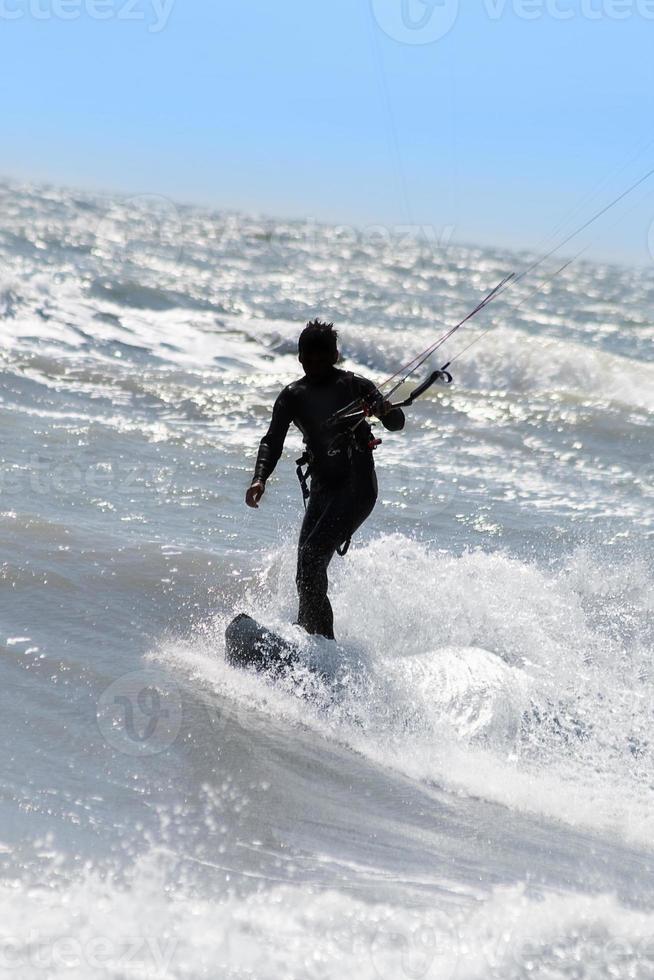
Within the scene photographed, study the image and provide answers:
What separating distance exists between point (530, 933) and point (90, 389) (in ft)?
37.8

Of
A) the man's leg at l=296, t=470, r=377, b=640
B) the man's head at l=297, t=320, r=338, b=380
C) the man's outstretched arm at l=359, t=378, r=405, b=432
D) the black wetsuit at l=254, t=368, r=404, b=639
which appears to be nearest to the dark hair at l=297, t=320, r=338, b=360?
the man's head at l=297, t=320, r=338, b=380

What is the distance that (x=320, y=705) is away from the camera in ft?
18.2

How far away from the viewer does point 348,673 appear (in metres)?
5.78

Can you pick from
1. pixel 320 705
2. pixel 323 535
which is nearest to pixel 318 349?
pixel 323 535

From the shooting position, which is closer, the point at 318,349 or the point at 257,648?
the point at 257,648

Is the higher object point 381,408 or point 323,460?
point 381,408

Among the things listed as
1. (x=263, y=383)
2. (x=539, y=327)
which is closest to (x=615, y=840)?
(x=263, y=383)

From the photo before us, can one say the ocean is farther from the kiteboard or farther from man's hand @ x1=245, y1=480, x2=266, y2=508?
man's hand @ x1=245, y1=480, x2=266, y2=508

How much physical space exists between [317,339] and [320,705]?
1881 mm

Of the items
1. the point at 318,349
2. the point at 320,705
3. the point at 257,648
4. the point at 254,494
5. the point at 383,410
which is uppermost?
the point at 318,349

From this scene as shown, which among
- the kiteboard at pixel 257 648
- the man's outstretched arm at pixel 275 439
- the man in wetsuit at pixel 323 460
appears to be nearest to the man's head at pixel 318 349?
the man in wetsuit at pixel 323 460

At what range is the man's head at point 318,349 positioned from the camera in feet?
19.4

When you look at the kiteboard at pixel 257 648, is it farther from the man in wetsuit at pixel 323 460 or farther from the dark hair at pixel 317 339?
the dark hair at pixel 317 339

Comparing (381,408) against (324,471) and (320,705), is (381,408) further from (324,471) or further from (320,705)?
(320,705)
